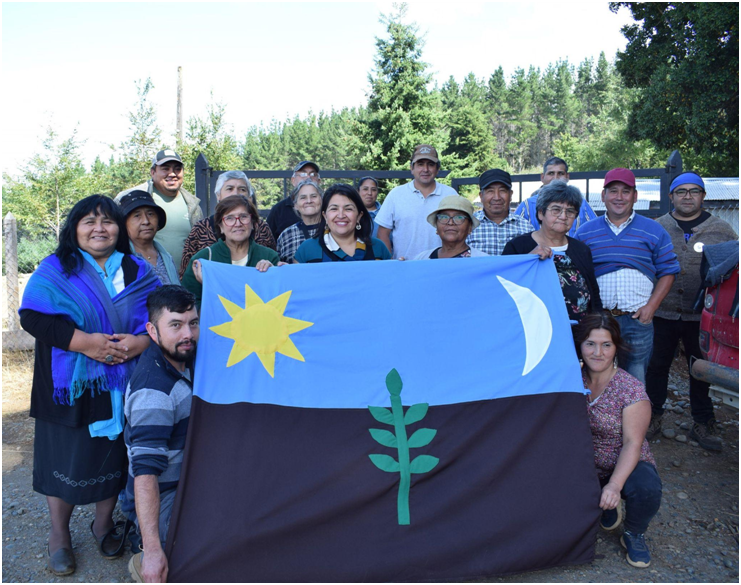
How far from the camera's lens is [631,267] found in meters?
4.04

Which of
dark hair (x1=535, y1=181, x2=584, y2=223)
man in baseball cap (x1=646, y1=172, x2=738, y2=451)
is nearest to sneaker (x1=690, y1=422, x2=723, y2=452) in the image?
man in baseball cap (x1=646, y1=172, x2=738, y2=451)

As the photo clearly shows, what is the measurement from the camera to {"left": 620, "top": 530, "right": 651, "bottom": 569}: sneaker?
304 centimetres

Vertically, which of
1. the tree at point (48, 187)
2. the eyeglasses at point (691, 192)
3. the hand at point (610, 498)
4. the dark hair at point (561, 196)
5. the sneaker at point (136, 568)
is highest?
the tree at point (48, 187)

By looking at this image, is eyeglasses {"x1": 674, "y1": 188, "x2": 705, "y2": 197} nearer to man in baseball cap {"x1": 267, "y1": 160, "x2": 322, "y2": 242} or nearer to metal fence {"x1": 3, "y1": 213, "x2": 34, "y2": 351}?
man in baseball cap {"x1": 267, "y1": 160, "x2": 322, "y2": 242}

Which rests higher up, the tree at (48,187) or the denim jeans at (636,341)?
the tree at (48,187)

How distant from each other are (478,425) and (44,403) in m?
2.29

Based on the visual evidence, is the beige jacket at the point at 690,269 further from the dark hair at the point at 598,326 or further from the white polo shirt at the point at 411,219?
the white polo shirt at the point at 411,219

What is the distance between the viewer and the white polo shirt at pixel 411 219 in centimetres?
498

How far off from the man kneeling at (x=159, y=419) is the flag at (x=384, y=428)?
10 centimetres

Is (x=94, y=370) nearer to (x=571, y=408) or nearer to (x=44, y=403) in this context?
(x=44, y=403)

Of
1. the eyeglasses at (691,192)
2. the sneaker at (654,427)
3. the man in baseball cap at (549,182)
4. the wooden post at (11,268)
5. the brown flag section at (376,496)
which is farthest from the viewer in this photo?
the wooden post at (11,268)

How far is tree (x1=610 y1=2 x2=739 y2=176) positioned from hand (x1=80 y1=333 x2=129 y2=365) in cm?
1658

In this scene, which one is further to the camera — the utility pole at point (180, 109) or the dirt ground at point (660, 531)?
the utility pole at point (180, 109)

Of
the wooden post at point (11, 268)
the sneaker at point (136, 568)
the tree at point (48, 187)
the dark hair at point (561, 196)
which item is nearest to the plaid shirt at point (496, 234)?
the dark hair at point (561, 196)
